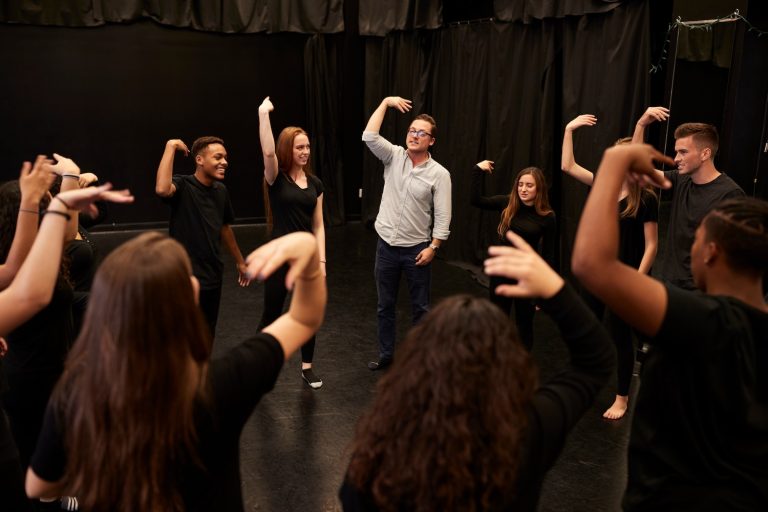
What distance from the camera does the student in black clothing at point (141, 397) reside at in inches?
43.6

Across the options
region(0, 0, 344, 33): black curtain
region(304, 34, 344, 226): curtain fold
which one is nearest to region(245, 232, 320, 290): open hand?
region(304, 34, 344, 226): curtain fold

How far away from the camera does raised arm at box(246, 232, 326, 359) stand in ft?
4.20

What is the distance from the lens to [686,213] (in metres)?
3.15

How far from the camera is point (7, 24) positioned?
695 cm

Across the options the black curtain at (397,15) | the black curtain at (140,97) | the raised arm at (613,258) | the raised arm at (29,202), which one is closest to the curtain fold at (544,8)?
the black curtain at (397,15)

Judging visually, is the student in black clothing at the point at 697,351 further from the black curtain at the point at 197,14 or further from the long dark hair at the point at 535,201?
the black curtain at the point at 197,14

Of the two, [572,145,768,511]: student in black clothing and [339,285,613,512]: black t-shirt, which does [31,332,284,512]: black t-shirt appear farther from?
[572,145,768,511]: student in black clothing

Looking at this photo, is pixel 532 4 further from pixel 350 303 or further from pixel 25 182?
pixel 25 182

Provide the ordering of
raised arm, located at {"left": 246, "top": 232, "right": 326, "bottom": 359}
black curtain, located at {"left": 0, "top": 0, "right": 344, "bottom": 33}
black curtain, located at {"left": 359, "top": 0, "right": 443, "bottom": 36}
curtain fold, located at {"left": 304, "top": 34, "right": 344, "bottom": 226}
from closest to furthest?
raised arm, located at {"left": 246, "top": 232, "right": 326, "bottom": 359}, black curtain, located at {"left": 359, "top": 0, "right": 443, "bottom": 36}, black curtain, located at {"left": 0, "top": 0, "right": 344, "bottom": 33}, curtain fold, located at {"left": 304, "top": 34, "right": 344, "bottom": 226}

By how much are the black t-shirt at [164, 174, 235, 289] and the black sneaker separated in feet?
2.56

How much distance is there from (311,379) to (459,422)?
110 inches

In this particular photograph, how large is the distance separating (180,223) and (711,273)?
2647 mm

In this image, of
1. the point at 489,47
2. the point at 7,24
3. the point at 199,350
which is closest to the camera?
the point at 199,350

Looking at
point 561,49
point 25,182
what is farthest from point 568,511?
point 561,49
